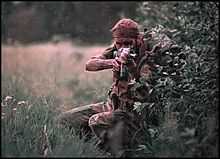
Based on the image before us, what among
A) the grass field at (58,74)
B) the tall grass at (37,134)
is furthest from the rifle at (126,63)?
the grass field at (58,74)

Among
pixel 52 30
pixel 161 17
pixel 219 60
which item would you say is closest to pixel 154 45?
pixel 219 60

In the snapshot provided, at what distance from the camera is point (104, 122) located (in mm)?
6512

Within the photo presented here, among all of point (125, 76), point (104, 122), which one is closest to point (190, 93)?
point (125, 76)

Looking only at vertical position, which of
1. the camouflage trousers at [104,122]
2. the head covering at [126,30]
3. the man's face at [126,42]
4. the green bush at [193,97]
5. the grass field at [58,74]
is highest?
the head covering at [126,30]

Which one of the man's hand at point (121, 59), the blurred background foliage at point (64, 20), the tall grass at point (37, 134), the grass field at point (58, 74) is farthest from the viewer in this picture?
the blurred background foliage at point (64, 20)

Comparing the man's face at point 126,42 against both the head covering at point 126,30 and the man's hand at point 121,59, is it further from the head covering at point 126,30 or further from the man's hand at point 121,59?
the man's hand at point 121,59

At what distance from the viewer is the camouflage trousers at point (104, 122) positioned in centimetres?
624

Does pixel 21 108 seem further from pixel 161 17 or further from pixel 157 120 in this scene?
pixel 161 17

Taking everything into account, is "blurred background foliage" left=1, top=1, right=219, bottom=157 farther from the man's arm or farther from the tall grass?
the tall grass

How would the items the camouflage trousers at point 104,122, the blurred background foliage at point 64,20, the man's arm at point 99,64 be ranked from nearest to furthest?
the camouflage trousers at point 104,122, the man's arm at point 99,64, the blurred background foliage at point 64,20

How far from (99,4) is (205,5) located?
27001mm

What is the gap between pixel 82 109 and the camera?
7184mm

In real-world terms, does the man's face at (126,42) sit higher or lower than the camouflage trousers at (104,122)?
higher

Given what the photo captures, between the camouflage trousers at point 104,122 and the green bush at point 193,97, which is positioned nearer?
the green bush at point 193,97
